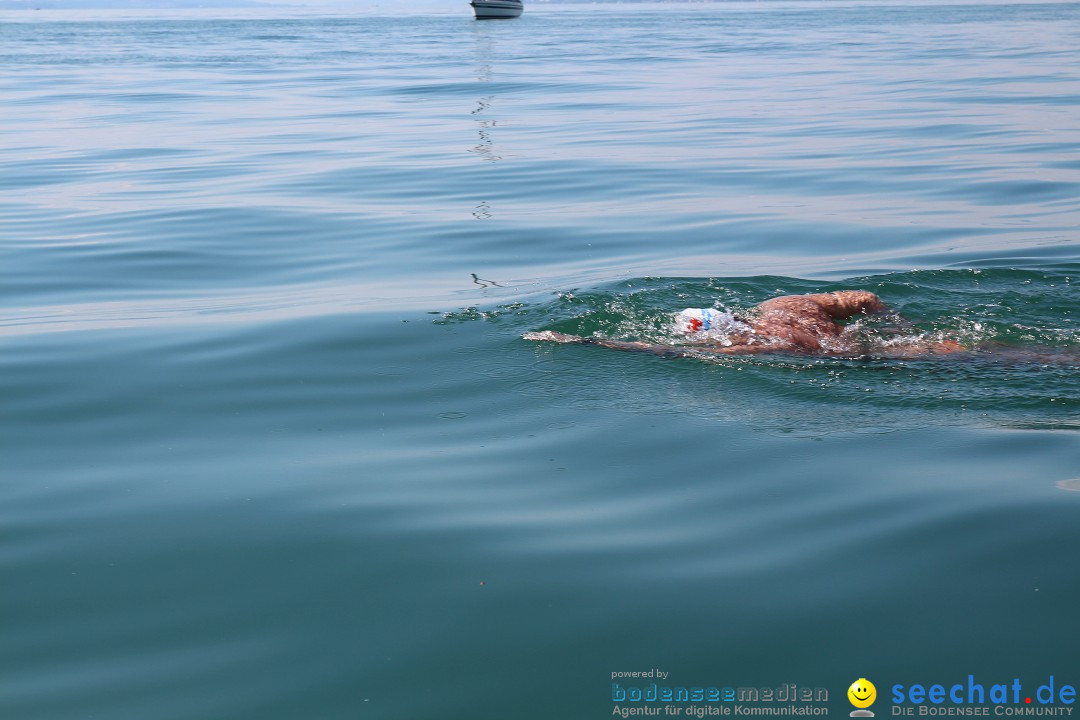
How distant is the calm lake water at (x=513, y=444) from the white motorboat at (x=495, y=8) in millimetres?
83230

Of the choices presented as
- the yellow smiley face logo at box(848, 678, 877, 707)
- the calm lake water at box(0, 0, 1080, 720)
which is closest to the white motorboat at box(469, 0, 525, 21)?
the calm lake water at box(0, 0, 1080, 720)

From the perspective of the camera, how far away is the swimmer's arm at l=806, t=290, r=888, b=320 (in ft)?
28.9

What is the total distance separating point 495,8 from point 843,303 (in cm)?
9336

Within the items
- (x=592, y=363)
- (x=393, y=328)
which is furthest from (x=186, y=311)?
(x=592, y=363)

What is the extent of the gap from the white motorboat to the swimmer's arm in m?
92.2

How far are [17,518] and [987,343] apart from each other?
653cm

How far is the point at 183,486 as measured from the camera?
624 centimetres

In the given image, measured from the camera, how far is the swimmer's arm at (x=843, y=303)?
8805mm

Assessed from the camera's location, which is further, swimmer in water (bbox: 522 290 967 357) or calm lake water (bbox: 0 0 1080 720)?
swimmer in water (bbox: 522 290 967 357)

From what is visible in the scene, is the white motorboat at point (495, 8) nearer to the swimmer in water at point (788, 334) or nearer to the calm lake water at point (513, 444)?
the calm lake water at point (513, 444)

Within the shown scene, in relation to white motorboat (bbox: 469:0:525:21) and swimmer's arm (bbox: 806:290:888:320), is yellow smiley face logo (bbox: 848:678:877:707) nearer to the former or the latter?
swimmer's arm (bbox: 806:290:888:320)

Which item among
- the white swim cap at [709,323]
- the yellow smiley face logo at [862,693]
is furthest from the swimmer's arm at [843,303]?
the yellow smiley face logo at [862,693]

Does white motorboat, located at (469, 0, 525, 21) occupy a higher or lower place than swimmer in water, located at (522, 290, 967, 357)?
higher

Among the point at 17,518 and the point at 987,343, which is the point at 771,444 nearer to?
the point at 987,343
